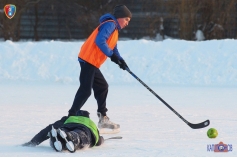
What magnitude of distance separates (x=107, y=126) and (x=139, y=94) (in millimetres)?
3837

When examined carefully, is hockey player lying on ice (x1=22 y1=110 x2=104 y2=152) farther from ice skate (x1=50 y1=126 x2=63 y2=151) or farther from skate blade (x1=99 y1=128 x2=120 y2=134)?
skate blade (x1=99 y1=128 x2=120 y2=134)

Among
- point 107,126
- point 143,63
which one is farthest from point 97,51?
point 143,63

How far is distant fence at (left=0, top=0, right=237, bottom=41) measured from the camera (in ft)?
56.2

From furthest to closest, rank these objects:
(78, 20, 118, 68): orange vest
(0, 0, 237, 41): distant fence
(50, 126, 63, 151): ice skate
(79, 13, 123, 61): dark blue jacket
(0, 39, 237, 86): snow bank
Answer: (0, 0, 237, 41): distant fence
(0, 39, 237, 86): snow bank
(78, 20, 118, 68): orange vest
(79, 13, 123, 61): dark blue jacket
(50, 126, 63, 151): ice skate

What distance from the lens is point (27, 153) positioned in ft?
16.5

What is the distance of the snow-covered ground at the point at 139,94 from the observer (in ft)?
18.4

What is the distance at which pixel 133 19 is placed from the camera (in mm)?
19594

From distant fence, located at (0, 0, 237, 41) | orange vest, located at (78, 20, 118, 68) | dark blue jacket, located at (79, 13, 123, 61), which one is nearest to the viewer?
dark blue jacket, located at (79, 13, 123, 61)

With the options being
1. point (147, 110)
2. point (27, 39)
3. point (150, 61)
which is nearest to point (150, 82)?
point (150, 61)

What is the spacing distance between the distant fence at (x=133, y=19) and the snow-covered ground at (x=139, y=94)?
148 inches

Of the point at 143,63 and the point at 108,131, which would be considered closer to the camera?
the point at 108,131

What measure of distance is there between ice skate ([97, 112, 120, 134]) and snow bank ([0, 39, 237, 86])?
5.53 metres

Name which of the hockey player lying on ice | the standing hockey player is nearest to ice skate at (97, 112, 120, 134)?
the standing hockey player

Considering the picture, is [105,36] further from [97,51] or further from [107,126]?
[107,126]
